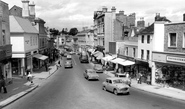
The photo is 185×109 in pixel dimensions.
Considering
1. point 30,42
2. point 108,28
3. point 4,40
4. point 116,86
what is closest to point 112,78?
point 116,86

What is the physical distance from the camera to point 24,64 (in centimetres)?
3681

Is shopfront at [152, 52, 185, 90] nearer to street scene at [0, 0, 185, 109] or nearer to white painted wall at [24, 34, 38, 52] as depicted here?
street scene at [0, 0, 185, 109]

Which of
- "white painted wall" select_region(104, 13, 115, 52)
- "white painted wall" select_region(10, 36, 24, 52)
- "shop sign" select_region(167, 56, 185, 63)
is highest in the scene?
"white painted wall" select_region(104, 13, 115, 52)

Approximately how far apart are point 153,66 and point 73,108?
49.8 feet

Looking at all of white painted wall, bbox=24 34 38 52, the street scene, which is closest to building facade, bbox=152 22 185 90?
the street scene

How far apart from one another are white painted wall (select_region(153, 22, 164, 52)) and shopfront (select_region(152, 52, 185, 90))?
0.79 m

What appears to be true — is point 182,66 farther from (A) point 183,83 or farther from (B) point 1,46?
(B) point 1,46

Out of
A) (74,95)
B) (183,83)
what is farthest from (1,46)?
(183,83)

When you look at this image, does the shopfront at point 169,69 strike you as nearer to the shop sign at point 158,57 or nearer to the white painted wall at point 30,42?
the shop sign at point 158,57

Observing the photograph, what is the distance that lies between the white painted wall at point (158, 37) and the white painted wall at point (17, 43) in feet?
72.8

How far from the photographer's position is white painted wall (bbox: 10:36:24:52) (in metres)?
35.4

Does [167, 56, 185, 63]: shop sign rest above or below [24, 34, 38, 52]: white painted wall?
below

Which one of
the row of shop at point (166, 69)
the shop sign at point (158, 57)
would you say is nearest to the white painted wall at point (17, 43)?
the row of shop at point (166, 69)

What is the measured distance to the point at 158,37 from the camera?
84.5 ft
